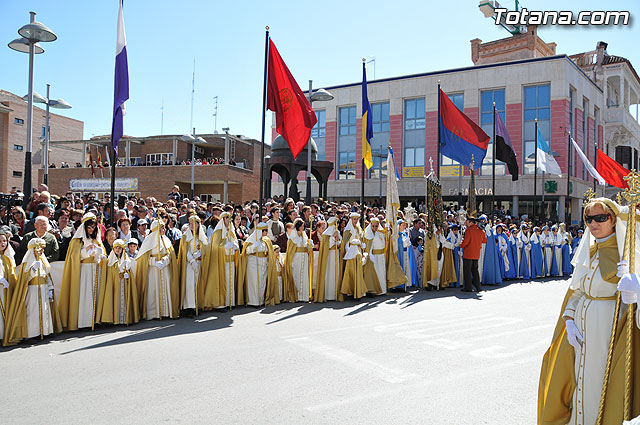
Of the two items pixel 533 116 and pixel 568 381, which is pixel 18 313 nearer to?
pixel 568 381

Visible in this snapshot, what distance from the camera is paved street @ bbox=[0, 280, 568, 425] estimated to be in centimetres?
416

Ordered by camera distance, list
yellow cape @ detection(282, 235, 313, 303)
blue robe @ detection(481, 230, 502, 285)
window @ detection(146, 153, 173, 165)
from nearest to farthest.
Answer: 1. yellow cape @ detection(282, 235, 313, 303)
2. blue robe @ detection(481, 230, 502, 285)
3. window @ detection(146, 153, 173, 165)

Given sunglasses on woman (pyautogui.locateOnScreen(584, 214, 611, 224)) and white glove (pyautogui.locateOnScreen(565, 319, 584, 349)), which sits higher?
sunglasses on woman (pyautogui.locateOnScreen(584, 214, 611, 224))

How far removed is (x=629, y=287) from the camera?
3.01m

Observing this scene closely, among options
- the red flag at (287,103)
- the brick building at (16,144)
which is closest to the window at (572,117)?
the red flag at (287,103)

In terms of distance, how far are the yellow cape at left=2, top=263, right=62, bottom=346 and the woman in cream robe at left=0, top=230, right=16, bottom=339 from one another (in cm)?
5

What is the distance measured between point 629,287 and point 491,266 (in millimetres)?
11843

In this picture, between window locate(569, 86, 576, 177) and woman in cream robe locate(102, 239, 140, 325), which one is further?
window locate(569, 86, 576, 177)

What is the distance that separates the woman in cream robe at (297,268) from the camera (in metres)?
10.2

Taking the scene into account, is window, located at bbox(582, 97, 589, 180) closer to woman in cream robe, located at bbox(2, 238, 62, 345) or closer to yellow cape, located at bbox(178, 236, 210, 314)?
yellow cape, located at bbox(178, 236, 210, 314)

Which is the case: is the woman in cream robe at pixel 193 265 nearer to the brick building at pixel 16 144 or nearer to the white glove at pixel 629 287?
the white glove at pixel 629 287

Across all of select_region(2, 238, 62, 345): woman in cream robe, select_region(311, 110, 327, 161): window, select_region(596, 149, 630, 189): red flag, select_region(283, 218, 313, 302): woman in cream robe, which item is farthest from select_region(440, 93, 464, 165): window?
select_region(2, 238, 62, 345): woman in cream robe

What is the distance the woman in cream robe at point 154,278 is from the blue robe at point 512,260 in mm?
11453

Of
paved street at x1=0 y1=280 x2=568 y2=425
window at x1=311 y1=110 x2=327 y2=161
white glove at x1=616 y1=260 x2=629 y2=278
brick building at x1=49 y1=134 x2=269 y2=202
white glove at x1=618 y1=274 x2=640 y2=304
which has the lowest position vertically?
paved street at x1=0 y1=280 x2=568 y2=425
